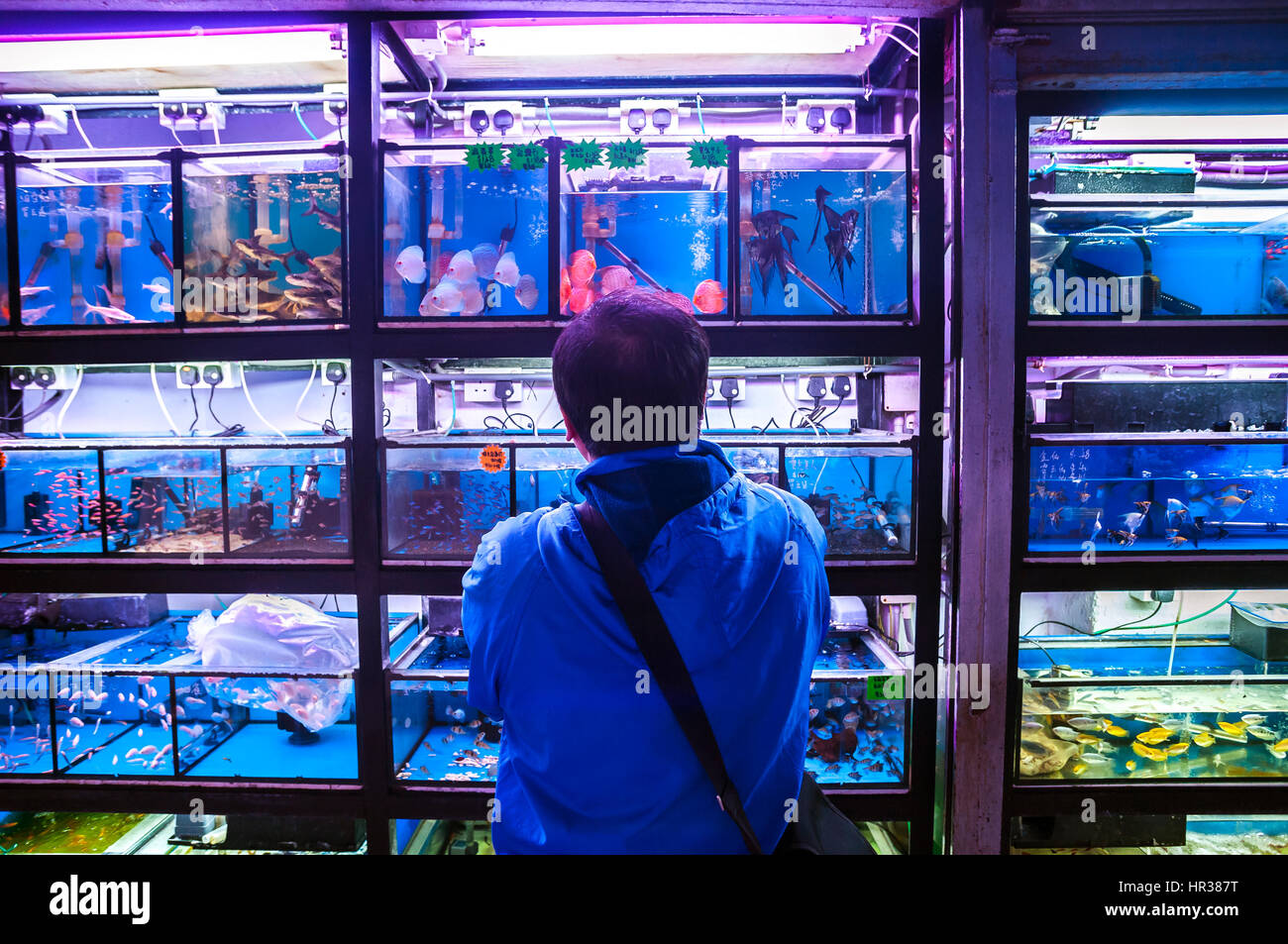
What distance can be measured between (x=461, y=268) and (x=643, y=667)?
1.80 metres

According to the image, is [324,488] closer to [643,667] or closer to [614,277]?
[614,277]

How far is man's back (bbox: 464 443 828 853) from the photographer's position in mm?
1057

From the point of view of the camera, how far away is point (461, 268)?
2225mm

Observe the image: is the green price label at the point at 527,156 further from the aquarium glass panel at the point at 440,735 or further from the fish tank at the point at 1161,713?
the fish tank at the point at 1161,713

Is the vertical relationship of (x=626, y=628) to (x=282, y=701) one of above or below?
above

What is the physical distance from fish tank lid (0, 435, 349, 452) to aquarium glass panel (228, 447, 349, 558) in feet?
0.09

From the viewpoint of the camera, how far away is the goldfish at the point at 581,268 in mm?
2262

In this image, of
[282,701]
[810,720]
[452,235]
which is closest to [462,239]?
[452,235]

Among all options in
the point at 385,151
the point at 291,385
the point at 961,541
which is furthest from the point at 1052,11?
the point at 291,385

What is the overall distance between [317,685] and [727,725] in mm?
2087

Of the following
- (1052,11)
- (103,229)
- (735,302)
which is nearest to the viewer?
(1052,11)

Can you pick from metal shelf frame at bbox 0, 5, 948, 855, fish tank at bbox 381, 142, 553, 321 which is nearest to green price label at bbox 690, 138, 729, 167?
metal shelf frame at bbox 0, 5, 948, 855
